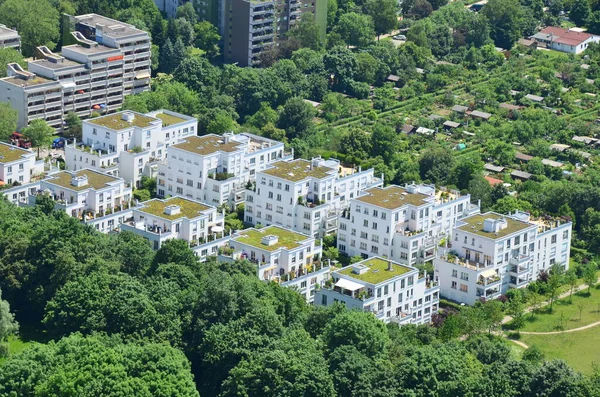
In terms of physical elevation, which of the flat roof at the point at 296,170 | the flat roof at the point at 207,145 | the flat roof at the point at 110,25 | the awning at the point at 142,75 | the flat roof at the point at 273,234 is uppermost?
the flat roof at the point at 110,25

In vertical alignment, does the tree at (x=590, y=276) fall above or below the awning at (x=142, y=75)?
below

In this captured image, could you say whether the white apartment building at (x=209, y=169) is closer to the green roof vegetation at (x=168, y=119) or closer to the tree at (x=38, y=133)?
the green roof vegetation at (x=168, y=119)

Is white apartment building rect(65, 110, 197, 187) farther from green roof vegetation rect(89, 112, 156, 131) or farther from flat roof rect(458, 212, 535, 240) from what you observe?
flat roof rect(458, 212, 535, 240)

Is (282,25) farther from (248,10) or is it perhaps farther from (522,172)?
(522,172)

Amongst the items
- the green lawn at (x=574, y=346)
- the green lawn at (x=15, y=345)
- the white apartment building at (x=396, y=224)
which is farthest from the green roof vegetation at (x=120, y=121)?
the green lawn at (x=574, y=346)

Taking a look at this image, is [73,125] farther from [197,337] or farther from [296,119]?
[197,337]

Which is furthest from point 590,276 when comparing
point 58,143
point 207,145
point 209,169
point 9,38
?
point 9,38
